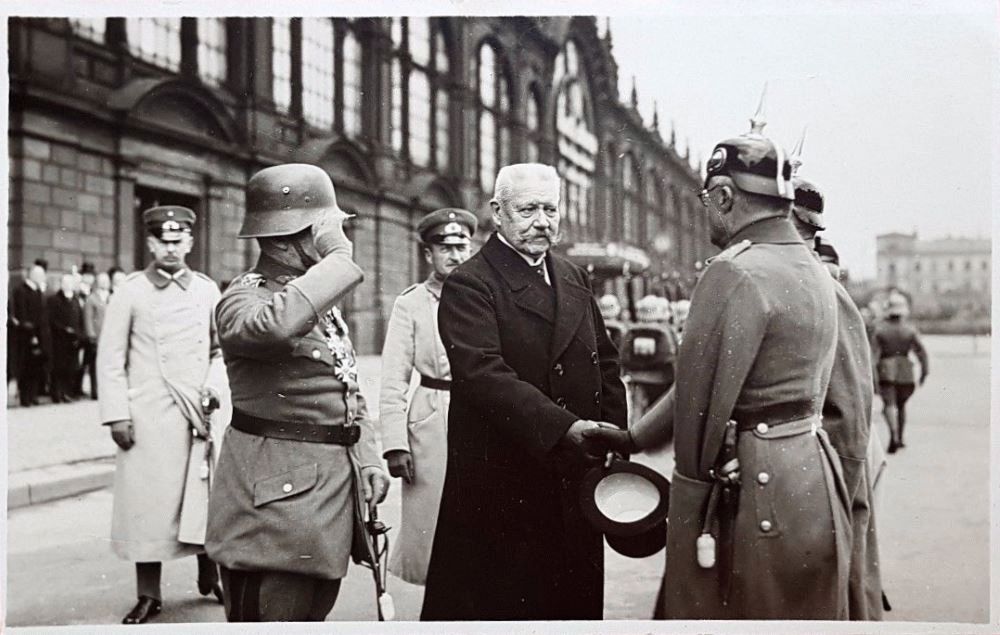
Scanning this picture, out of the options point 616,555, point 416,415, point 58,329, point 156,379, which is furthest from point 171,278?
point 616,555

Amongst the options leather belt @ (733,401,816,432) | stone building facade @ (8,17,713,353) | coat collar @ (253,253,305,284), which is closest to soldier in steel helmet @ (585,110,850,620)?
→ leather belt @ (733,401,816,432)

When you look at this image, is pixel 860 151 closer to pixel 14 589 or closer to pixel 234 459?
pixel 234 459

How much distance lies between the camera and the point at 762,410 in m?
2.41

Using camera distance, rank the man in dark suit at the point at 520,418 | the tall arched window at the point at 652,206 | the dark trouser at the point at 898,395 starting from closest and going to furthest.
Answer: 1. the man in dark suit at the point at 520,418
2. the tall arched window at the point at 652,206
3. the dark trouser at the point at 898,395

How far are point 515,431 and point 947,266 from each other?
1.60 metres

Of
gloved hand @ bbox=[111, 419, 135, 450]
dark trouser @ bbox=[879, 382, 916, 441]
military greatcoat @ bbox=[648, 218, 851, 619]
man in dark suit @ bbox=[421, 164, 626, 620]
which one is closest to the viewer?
military greatcoat @ bbox=[648, 218, 851, 619]

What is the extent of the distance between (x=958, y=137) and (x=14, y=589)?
11.3 feet

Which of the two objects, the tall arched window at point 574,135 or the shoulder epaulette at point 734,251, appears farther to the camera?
the tall arched window at point 574,135

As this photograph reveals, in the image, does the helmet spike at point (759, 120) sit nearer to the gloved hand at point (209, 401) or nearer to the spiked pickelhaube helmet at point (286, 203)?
the spiked pickelhaube helmet at point (286, 203)

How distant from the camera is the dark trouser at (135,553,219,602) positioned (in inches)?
123

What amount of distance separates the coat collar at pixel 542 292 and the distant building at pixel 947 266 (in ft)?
3.72

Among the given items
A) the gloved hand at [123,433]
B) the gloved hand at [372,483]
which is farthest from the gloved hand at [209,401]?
the gloved hand at [372,483]

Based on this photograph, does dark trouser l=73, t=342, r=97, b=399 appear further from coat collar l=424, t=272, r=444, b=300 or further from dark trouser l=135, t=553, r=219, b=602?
coat collar l=424, t=272, r=444, b=300

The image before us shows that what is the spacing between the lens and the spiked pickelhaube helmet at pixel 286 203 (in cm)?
264
